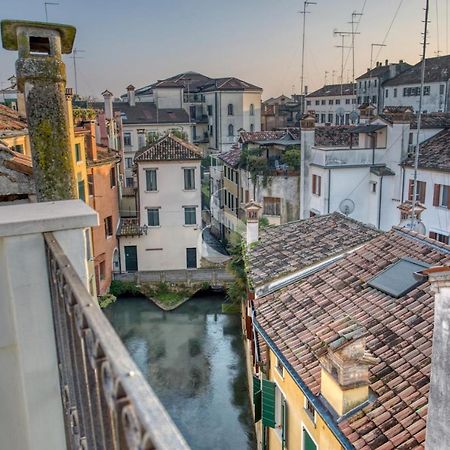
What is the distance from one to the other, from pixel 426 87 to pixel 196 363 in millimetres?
34828

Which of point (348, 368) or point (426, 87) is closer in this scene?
point (348, 368)

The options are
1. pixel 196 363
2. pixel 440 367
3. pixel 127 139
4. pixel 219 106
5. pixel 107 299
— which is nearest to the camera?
pixel 440 367

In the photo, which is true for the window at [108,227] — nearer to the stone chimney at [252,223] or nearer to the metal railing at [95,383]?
the stone chimney at [252,223]

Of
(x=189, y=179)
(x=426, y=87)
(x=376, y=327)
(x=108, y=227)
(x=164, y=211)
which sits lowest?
(x=108, y=227)

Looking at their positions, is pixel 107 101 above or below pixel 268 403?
above

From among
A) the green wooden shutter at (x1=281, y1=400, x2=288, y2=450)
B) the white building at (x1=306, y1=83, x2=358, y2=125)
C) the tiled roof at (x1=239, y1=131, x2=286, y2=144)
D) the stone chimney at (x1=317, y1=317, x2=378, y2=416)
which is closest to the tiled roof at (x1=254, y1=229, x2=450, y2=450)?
the stone chimney at (x1=317, y1=317, x2=378, y2=416)

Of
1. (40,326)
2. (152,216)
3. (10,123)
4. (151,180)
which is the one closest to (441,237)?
(152,216)

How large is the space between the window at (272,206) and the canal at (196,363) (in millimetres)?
4582

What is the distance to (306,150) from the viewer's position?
71.3 ft

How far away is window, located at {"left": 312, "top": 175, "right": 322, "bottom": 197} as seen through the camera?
68.6 ft

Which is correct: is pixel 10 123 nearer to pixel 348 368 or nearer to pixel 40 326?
pixel 348 368

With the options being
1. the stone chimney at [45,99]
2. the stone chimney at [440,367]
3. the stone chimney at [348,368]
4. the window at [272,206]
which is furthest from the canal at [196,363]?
the stone chimney at [45,99]

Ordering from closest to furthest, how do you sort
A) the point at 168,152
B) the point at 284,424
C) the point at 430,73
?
the point at 284,424 → the point at 168,152 → the point at 430,73

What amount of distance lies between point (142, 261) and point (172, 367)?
26.8 ft
